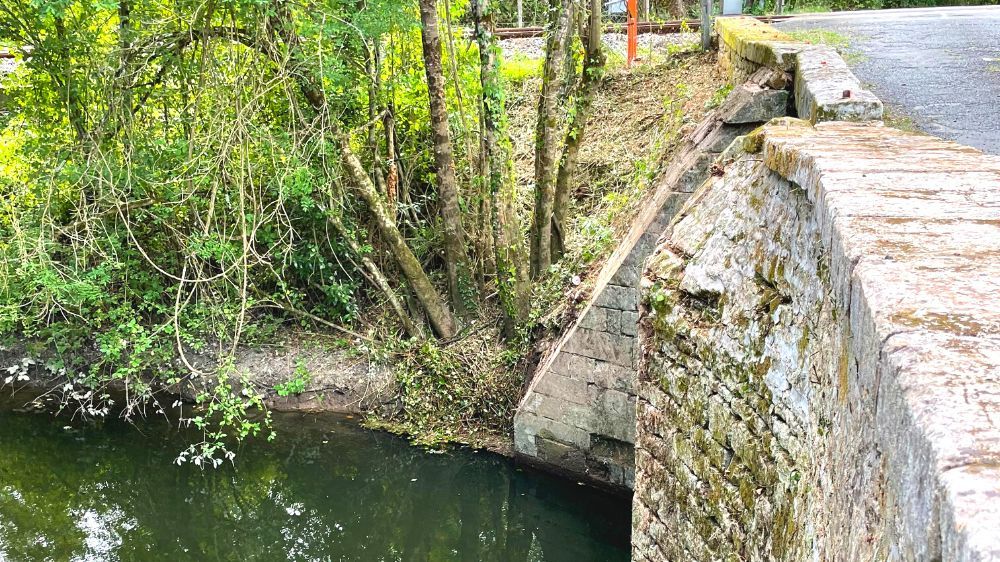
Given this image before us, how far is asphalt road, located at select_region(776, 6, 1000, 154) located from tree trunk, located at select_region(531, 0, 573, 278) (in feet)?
8.89

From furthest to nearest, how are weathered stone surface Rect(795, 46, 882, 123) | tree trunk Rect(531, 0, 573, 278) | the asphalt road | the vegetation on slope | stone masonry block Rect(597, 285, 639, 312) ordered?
1. tree trunk Rect(531, 0, 573, 278)
2. the vegetation on slope
3. stone masonry block Rect(597, 285, 639, 312)
4. the asphalt road
5. weathered stone surface Rect(795, 46, 882, 123)

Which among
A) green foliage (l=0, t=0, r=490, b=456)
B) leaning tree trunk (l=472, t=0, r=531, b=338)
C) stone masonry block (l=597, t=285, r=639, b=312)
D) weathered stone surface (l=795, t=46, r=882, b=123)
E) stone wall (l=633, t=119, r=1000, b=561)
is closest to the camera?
stone wall (l=633, t=119, r=1000, b=561)

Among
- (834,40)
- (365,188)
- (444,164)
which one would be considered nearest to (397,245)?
(365,188)

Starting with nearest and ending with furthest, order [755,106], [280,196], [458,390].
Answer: [755,106] < [280,196] < [458,390]

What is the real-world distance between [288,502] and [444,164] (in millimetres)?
3791

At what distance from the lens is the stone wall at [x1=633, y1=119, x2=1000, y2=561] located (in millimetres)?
1351

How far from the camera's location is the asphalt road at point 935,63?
527 centimetres

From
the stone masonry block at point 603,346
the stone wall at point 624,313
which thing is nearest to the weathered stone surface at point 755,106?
the stone wall at point 624,313

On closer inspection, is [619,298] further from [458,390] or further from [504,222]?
[458,390]

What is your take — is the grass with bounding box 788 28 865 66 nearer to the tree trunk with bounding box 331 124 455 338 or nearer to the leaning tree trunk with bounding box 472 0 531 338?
the leaning tree trunk with bounding box 472 0 531 338

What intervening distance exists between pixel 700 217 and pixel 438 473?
16.5 feet

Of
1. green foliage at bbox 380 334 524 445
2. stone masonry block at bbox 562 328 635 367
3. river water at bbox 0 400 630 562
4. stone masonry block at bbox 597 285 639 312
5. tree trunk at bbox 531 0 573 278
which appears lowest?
river water at bbox 0 400 630 562

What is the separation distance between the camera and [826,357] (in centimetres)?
234

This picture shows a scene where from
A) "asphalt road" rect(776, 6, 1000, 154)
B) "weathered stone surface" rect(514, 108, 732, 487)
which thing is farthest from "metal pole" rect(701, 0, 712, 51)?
"weathered stone surface" rect(514, 108, 732, 487)
